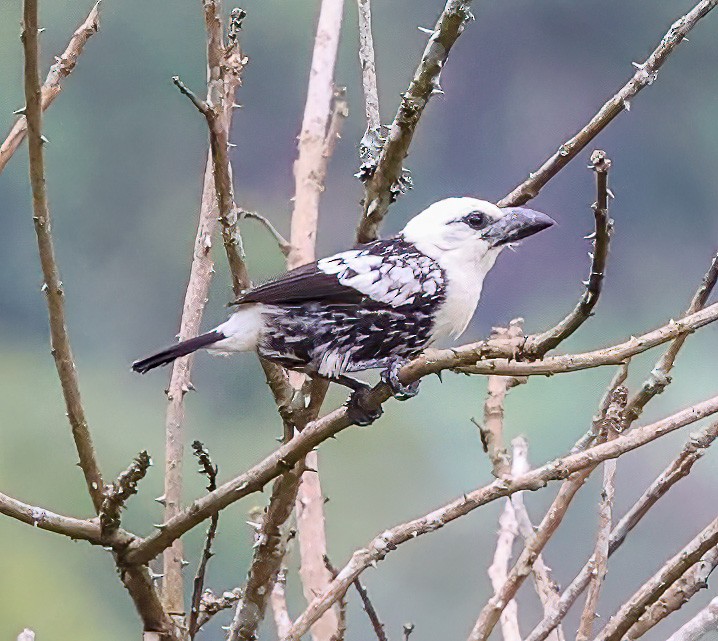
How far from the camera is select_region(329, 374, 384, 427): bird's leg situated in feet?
3.61

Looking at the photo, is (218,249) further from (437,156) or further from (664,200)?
(664,200)

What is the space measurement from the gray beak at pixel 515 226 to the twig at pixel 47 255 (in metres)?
0.48

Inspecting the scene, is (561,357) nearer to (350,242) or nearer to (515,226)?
(515,226)

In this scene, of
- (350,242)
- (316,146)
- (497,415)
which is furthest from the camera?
(350,242)

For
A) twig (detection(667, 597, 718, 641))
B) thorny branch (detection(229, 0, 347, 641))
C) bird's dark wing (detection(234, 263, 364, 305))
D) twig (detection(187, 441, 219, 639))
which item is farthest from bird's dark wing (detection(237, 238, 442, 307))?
twig (detection(667, 597, 718, 641))

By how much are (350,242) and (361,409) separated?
0.93 meters

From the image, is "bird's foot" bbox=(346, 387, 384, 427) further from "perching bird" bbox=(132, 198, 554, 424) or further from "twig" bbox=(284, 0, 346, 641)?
"twig" bbox=(284, 0, 346, 641)

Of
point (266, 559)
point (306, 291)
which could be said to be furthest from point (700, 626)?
point (306, 291)

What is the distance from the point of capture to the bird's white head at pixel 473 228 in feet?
4.06

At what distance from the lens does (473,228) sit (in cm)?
127

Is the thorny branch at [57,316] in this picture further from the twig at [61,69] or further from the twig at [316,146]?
the twig at [316,146]

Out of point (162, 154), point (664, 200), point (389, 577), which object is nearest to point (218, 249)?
point (162, 154)

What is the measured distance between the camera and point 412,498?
205 centimetres

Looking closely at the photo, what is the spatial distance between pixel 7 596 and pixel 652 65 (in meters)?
1.46
